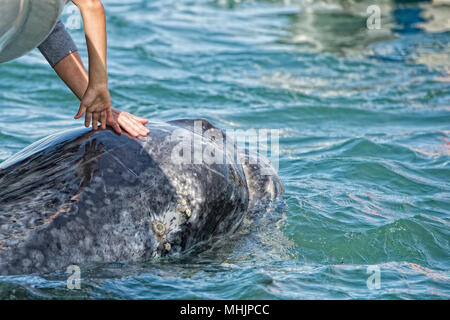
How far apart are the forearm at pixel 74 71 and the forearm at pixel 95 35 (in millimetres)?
557

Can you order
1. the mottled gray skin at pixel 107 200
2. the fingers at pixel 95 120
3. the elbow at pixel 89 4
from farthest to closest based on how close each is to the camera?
the fingers at pixel 95 120, the mottled gray skin at pixel 107 200, the elbow at pixel 89 4

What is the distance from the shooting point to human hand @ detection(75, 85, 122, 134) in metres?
3.60

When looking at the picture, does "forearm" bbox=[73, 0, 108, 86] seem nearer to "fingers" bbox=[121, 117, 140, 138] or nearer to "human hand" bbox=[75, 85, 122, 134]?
"human hand" bbox=[75, 85, 122, 134]

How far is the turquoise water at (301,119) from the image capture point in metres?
3.73

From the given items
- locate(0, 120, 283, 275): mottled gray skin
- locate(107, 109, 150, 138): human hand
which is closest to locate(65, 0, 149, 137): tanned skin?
locate(107, 109, 150, 138): human hand

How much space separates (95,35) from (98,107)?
0.48 meters

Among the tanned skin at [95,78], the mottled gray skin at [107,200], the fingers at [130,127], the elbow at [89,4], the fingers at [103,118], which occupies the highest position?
the elbow at [89,4]

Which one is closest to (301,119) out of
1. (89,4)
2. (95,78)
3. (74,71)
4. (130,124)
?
(130,124)

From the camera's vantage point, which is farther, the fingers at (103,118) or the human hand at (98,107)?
the fingers at (103,118)

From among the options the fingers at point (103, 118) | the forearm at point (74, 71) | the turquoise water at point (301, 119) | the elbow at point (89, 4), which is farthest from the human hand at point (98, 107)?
the turquoise water at point (301, 119)

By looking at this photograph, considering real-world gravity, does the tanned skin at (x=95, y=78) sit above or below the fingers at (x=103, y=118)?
above

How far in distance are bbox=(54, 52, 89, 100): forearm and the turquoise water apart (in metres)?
1.22

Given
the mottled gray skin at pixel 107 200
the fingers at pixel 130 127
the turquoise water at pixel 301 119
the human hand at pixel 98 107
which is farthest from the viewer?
the fingers at pixel 130 127

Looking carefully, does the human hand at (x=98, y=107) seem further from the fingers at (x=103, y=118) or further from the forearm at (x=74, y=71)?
the forearm at (x=74, y=71)
